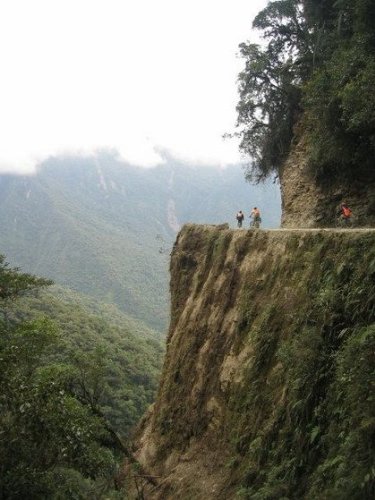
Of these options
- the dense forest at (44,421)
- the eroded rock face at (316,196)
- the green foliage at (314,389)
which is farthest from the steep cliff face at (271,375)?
the eroded rock face at (316,196)

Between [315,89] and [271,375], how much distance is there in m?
13.6

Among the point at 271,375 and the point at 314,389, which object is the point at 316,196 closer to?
the point at 271,375

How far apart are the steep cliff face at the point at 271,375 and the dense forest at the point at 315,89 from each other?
19.8ft

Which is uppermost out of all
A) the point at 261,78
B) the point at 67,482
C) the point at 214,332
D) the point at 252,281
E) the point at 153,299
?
the point at 261,78

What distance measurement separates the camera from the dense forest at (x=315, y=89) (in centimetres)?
1775

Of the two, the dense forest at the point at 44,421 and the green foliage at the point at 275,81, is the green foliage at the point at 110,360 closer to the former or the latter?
the dense forest at the point at 44,421

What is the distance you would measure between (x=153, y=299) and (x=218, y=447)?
480ft

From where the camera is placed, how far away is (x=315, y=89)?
64.6 feet

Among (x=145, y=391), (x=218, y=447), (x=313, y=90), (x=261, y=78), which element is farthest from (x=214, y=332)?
(x=145, y=391)

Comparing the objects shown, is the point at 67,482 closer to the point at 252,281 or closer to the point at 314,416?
the point at 314,416

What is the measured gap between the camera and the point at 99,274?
561ft

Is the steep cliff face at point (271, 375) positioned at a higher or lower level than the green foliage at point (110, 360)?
higher

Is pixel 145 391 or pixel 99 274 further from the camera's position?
pixel 99 274

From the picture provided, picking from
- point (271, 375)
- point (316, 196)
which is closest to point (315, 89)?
point (316, 196)
